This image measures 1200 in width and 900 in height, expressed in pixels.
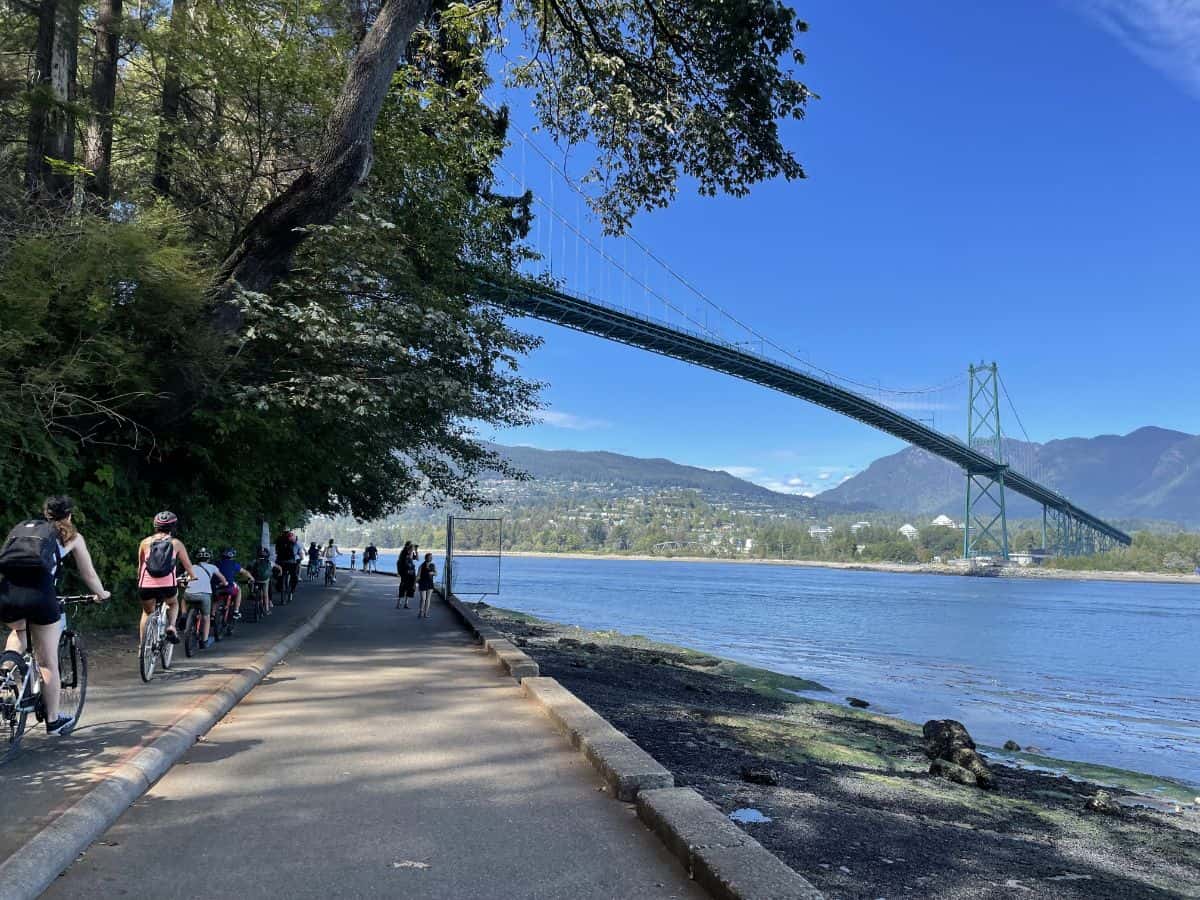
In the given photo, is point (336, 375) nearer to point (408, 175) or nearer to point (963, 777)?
point (408, 175)

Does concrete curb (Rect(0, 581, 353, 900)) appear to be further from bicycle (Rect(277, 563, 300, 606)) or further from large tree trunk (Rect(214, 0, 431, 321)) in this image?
bicycle (Rect(277, 563, 300, 606))

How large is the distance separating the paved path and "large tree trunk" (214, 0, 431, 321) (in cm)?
564

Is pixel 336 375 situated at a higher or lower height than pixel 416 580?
higher

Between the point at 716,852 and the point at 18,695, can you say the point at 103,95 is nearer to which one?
the point at 18,695

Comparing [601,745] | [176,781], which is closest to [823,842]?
[601,745]

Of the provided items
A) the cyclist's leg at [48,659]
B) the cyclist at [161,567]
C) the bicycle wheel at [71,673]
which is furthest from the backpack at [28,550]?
the cyclist at [161,567]

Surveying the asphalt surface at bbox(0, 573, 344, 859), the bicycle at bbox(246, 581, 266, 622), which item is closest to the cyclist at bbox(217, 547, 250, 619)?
the asphalt surface at bbox(0, 573, 344, 859)

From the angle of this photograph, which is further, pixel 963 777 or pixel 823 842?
pixel 963 777

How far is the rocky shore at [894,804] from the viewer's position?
15.7 ft

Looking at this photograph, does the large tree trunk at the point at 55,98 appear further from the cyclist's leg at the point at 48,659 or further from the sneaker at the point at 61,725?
the sneaker at the point at 61,725

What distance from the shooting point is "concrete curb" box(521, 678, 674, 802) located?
15.1 ft

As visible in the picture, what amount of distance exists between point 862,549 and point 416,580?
132 m

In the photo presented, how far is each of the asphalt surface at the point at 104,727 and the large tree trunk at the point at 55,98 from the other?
5.75 m

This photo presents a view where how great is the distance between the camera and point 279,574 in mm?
17828
